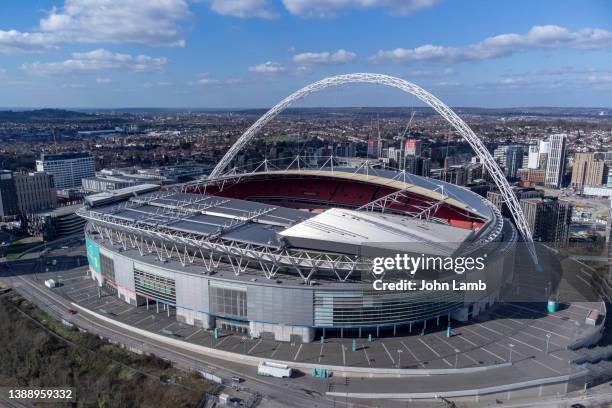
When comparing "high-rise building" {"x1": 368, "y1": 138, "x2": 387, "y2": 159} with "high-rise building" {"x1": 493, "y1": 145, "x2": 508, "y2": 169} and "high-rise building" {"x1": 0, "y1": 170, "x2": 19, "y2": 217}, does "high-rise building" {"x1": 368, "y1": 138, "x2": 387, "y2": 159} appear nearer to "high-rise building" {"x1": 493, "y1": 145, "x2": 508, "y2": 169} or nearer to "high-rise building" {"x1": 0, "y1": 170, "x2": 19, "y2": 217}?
"high-rise building" {"x1": 493, "y1": 145, "x2": 508, "y2": 169}

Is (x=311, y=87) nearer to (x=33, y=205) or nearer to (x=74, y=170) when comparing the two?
(x=33, y=205)

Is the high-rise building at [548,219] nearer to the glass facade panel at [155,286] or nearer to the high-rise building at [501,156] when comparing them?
the glass facade panel at [155,286]

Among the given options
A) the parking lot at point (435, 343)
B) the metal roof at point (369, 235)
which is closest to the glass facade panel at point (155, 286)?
the parking lot at point (435, 343)

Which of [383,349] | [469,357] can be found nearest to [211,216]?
[383,349]

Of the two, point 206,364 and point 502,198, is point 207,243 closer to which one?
point 206,364

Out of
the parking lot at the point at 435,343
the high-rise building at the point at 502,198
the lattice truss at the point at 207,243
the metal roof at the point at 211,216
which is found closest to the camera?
the parking lot at the point at 435,343

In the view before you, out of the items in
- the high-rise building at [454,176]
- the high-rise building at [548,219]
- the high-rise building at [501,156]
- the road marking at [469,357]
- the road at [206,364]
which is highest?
the high-rise building at [501,156]

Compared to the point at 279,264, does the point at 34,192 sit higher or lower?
lower
